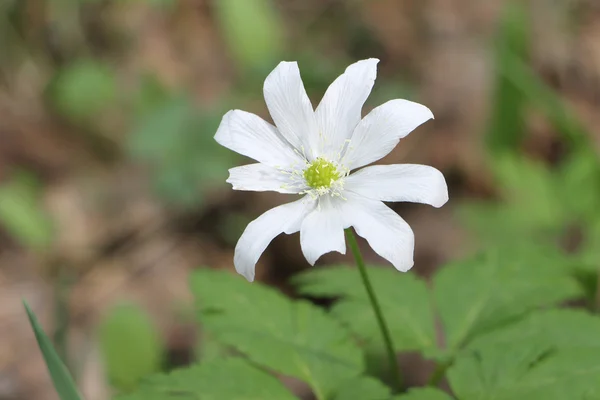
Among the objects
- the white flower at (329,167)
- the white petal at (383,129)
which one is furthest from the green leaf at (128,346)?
the white petal at (383,129)

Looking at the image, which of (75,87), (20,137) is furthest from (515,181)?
(20,137)

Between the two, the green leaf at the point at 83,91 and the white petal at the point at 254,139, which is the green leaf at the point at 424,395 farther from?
the green leaf at the point at 83,91

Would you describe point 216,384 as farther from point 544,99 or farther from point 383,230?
point 544,99

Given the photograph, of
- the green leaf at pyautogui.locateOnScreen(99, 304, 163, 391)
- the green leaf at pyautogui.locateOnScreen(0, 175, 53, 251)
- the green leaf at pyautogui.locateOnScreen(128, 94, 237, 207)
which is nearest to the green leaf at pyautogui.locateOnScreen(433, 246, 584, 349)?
the green leaf at pyautogui.locateOnScreen(99, 304, 163, 391)

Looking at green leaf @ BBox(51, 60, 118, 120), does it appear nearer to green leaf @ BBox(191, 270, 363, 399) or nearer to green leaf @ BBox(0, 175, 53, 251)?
green leaf @ BBox(0, 175, 53, 251)

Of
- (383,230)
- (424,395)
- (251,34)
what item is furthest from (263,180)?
(251,34)
